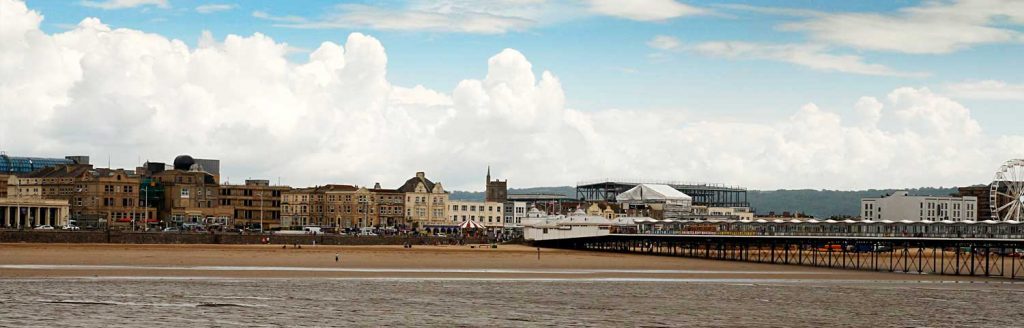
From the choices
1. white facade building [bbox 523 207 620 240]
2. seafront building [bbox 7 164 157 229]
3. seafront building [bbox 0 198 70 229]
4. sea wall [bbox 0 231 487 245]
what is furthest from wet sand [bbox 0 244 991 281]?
seafront building [bbox 7 164 157 229]

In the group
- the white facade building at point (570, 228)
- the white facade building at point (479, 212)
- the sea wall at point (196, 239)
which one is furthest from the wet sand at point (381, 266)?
the white facade building at point (479, 212)

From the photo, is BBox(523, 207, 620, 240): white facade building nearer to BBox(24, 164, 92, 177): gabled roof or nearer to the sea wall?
the sea wall

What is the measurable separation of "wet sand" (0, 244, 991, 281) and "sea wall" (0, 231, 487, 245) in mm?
18829

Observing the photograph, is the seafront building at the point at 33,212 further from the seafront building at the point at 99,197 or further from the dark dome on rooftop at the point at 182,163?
the dark dome on rooftop at the point at 182,163

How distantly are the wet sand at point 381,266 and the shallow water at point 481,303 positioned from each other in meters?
6.37

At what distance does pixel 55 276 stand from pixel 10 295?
1299cm

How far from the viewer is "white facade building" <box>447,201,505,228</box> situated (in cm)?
19125

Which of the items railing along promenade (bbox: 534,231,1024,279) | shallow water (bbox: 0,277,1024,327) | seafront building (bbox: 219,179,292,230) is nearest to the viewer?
shallow water (bbox: 0,277,1024,327)

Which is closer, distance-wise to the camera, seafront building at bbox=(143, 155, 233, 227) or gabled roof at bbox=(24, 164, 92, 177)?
seafront building at bbox=(143, 155, 233, 227)

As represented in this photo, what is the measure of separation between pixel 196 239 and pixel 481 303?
82.2m

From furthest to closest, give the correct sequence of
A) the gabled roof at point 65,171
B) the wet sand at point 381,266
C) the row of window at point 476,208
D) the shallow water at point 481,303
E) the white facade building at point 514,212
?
the white facade building at point 514,212
the row of window at point 476,208
the gabled roof at point 65,171
the wet sand at point 381,266
the shallow water at point 481,303

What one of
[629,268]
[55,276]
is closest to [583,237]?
[629,268]

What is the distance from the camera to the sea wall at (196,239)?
121750 millimetres

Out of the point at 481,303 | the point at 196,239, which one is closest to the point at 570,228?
the point at 196,239
